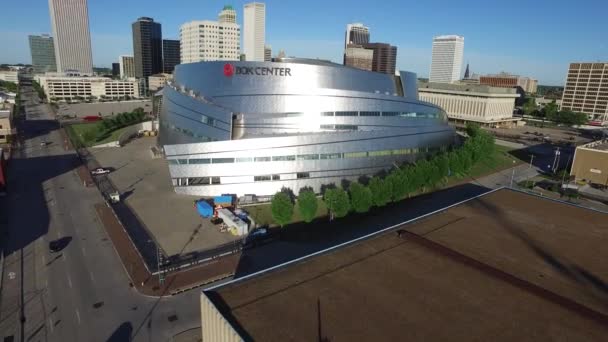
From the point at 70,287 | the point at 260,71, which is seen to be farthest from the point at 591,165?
the point at 70,287

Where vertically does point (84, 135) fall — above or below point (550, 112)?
below

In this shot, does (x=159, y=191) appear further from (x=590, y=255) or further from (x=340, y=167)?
(x=590, y=255)

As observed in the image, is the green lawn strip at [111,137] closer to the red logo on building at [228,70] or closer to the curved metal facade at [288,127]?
the curved metal facade at [288,127]

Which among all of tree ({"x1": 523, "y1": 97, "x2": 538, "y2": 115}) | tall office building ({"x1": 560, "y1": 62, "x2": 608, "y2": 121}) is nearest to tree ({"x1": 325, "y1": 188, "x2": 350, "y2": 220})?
tree ({"x1": 523, "y1": 97, "x2": 538, "y2": 115})

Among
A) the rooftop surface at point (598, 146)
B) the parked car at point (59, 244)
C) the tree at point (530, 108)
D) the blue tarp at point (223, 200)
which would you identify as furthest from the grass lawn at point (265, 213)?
the tree at point (530, 108)

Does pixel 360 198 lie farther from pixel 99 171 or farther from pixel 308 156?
pixel 99 171

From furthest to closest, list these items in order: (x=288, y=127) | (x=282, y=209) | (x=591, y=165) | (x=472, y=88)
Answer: (x=472, y=88), (x=591, y=165), (x=288, y=127), (x=282, y=209)

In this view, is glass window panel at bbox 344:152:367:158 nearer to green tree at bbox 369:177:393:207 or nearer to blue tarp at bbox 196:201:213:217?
green tree at bbox 369:177:393:207
